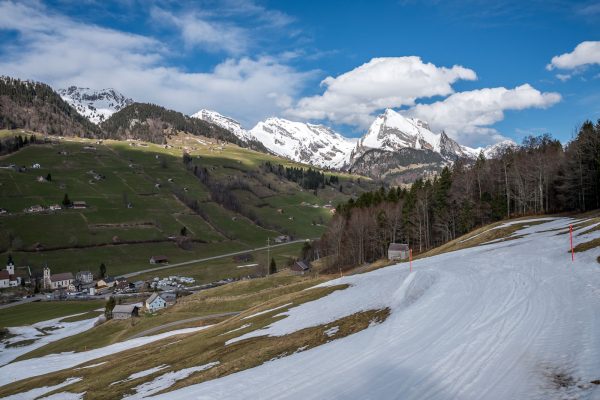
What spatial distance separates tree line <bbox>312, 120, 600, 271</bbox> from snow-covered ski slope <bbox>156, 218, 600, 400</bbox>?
2008 inches

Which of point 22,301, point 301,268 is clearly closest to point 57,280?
point 22,301

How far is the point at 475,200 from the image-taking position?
9388cm

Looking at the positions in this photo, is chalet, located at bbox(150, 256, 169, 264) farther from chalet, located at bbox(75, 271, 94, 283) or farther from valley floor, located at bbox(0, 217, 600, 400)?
valley floor, located at bbox(0, 217, 600, 400)

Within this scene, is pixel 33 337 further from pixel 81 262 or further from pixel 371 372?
pixel 371 372

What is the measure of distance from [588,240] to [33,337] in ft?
348

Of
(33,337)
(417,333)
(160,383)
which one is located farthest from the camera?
(33,337)

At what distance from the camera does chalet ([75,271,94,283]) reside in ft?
505

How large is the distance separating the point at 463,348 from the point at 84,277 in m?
165

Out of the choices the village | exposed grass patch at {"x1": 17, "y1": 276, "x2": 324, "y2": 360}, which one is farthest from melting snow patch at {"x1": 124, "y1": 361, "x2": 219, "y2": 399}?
the village

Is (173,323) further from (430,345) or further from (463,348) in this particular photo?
(463,348)

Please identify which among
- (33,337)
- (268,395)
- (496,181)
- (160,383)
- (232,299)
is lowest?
(33,337)

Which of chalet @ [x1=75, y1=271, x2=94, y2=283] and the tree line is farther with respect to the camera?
chalet @ [x1=75, y1=271, x2=94, y2=283]

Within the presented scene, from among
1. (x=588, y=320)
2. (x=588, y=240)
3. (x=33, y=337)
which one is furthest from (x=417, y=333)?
(x=33, y=337)

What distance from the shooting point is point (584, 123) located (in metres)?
89.6
